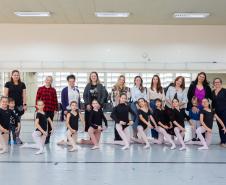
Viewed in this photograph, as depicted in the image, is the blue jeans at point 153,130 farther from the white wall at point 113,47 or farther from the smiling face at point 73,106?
the white wall at point 113,47

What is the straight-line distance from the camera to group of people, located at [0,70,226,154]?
5.58 m

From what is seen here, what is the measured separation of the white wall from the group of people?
5.62 m

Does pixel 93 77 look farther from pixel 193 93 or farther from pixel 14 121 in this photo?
pixel 193 93

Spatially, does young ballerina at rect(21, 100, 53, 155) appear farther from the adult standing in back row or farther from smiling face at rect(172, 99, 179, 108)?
smiling face at rect(172, 99, 179, 108)

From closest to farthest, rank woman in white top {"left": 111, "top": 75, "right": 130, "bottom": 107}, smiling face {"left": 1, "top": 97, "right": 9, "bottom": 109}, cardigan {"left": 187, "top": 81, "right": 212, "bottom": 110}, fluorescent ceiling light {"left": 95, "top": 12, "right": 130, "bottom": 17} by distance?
smiling face {"left": 1, "top": 97, "right": 9, "bottom": 109}, cardigan {"left": 187, "top": 81, "right": 212, "bottom": 110}, woman in white top {"left": 111, "top": 75, "right": 130, "bottom": 107}, fluorescent ceiling light {"left": 95, "top": 12, "right": 130, "bottom": 17}

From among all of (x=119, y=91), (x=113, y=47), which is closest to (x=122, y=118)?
(x=119, y=91)

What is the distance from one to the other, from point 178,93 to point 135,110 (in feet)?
3.22

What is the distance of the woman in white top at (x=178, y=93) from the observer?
6010 mm

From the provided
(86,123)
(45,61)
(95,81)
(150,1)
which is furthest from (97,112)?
(45,61)

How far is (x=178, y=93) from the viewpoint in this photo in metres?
6.06

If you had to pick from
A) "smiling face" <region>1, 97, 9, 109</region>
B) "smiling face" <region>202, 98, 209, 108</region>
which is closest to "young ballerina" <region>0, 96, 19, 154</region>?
"smiling face" <region>1, 97, 9, 109</region>

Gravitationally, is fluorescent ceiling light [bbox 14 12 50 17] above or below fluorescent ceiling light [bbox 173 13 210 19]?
above

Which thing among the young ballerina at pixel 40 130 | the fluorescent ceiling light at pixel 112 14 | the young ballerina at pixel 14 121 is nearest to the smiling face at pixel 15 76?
the young ballerina at pixel 14 121

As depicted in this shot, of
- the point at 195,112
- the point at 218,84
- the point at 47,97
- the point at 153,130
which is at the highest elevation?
the point at 218,84
